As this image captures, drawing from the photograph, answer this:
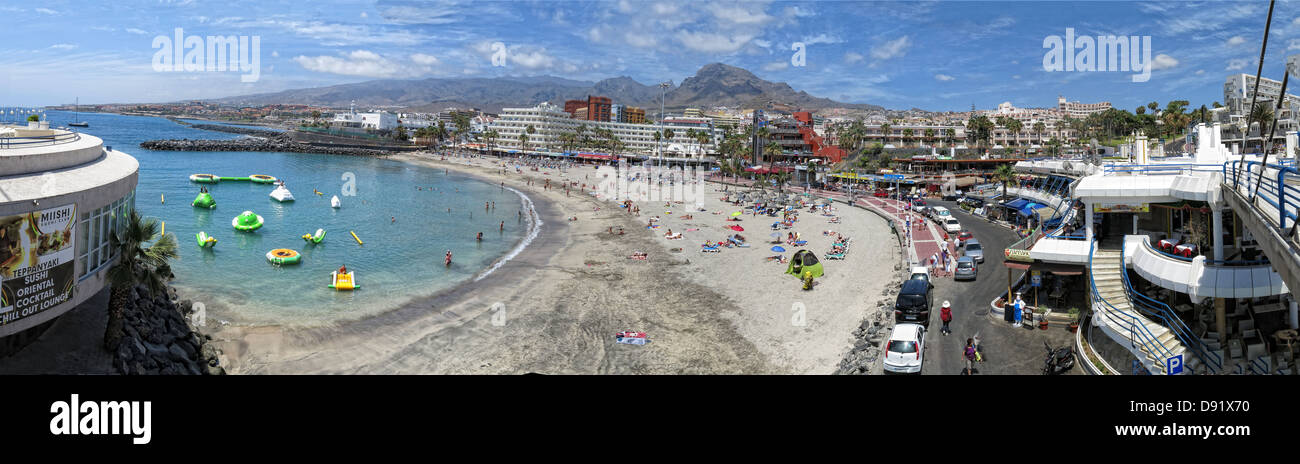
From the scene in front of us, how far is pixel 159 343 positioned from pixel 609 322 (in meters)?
12.1

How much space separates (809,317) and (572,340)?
7.84 meters

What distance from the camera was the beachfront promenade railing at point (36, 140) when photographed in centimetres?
1280

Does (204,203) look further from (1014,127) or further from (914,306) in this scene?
(1014,127)

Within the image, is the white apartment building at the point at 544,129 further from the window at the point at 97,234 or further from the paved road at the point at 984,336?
the window at the point at 97,234

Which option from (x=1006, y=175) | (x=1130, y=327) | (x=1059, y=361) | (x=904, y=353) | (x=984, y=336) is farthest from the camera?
(x=1006, y=175)

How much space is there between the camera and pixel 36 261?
1099cm

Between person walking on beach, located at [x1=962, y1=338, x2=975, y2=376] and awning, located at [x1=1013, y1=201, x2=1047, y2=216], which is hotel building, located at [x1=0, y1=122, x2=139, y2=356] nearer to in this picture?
person walking on beach, located at [x1=962, y1=338, x2=975, y2=376]

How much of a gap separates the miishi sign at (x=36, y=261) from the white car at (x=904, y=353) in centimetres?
1637

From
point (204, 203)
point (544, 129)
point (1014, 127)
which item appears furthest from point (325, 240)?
point (544, 129)

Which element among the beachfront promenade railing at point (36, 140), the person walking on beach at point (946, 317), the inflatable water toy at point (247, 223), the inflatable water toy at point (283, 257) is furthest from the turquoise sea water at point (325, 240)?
the person walking on beach at point (946, 317)

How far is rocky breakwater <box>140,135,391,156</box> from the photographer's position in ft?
373

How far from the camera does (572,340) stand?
19.9m
